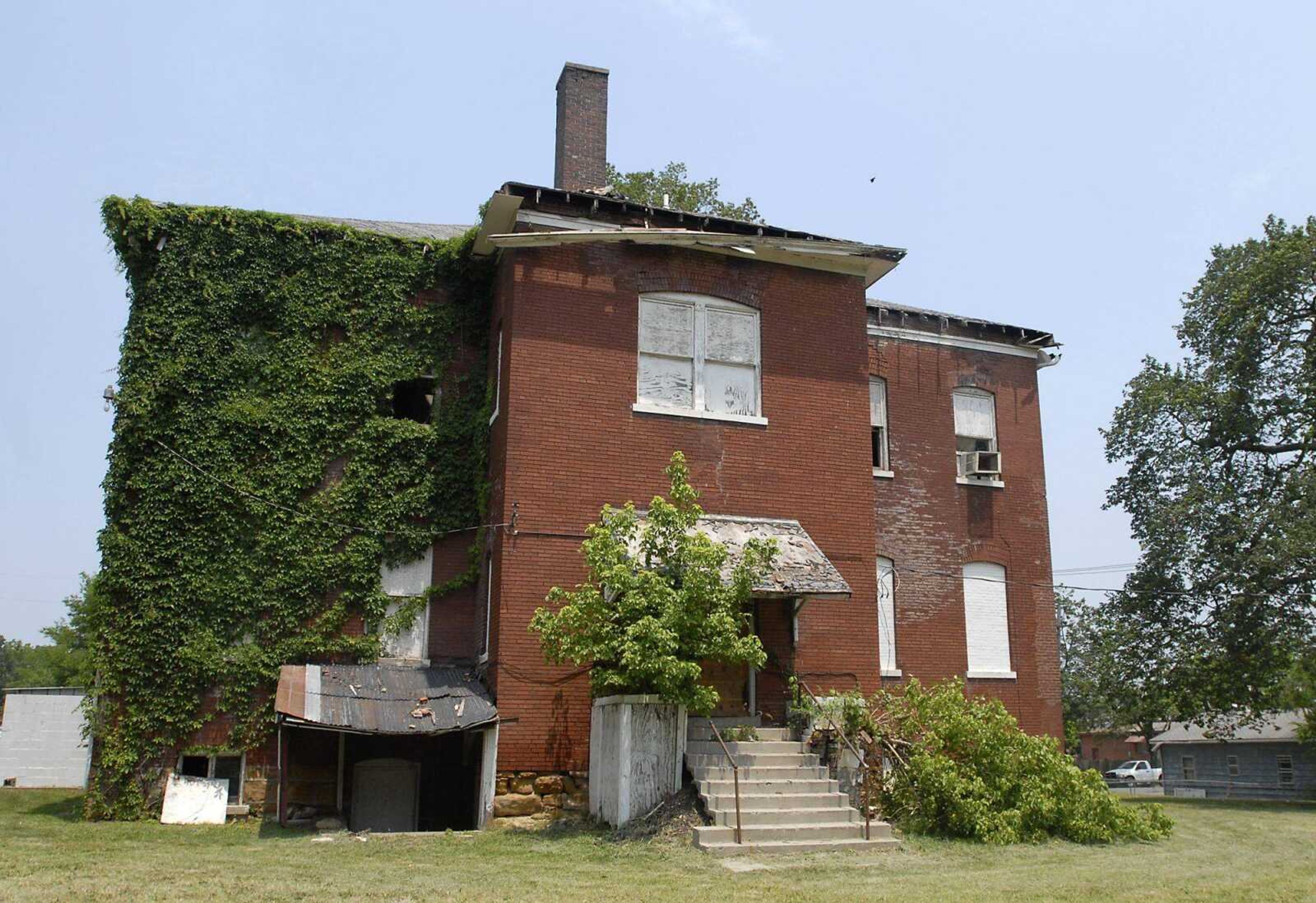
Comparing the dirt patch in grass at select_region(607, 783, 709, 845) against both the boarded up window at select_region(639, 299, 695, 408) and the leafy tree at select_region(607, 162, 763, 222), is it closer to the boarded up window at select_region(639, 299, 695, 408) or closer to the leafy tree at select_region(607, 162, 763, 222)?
the boarded up window at select_region(639, 299, 695, 408)

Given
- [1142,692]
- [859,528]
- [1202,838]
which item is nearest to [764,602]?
[859,528]

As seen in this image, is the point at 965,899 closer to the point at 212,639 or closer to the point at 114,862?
the point at 114,862

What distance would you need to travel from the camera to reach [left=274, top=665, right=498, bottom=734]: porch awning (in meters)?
15.0

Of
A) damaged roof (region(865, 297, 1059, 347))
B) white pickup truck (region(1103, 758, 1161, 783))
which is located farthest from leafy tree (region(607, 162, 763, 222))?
white pickup truck (region(1103, 758, 1161, 783))

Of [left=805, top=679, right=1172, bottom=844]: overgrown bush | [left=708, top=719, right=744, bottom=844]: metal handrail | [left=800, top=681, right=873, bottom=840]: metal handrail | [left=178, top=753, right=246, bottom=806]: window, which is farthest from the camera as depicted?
[left=178, top=753, right=246, bottom=806]: window

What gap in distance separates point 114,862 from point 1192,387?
24.5m

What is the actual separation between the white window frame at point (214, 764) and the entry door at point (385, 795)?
1566mm

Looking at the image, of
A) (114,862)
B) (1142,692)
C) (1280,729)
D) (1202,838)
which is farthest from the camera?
(1280,729)

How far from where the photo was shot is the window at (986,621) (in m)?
21.8

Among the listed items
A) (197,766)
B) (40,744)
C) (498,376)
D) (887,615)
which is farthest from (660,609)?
(40,744)

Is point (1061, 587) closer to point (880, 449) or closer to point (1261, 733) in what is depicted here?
point (880, 449)

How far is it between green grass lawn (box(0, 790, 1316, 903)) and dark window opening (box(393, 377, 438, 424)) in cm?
713

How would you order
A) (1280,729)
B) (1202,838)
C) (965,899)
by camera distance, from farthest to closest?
(1280,729), (1202,838), (965,899)

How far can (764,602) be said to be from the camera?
56.5 feet
